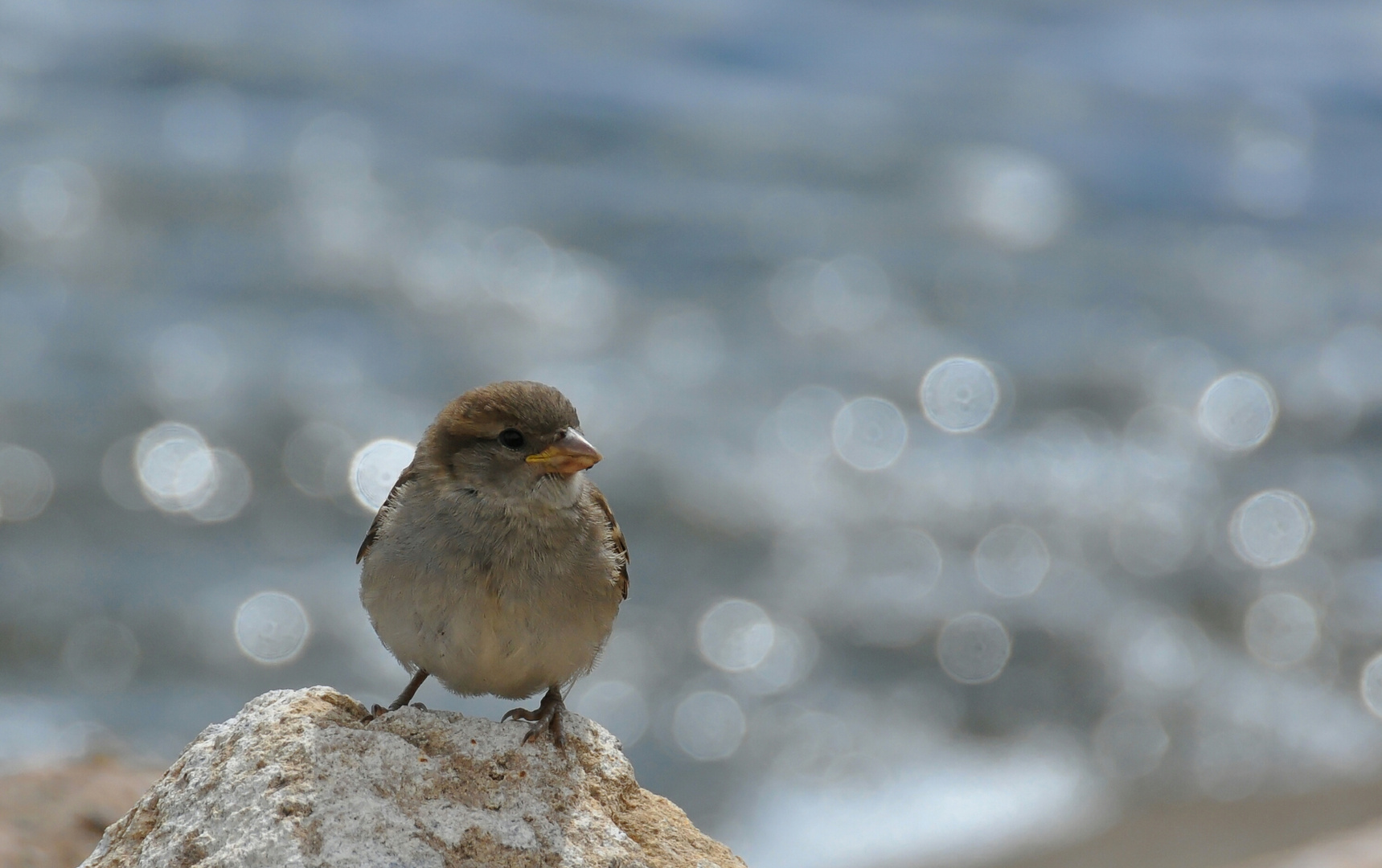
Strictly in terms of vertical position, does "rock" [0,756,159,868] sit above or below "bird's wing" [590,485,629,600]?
below

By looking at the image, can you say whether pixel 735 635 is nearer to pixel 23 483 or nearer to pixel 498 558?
pixel 23 483

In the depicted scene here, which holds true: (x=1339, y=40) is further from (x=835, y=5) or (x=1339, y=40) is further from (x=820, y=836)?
(x=820, y=836)

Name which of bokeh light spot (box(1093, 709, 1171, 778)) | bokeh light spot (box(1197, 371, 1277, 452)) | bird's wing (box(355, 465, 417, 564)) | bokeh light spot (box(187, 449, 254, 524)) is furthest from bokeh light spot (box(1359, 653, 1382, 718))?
bokeh light spot (box(187, 449, 254, 524))

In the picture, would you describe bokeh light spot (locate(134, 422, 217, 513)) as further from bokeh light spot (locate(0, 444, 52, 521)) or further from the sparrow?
the sparrow

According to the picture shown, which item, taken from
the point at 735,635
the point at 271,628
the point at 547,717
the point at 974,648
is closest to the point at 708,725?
the point at 735,635

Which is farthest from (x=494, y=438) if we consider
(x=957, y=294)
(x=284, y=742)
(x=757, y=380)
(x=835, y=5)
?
(x=835, y=5)

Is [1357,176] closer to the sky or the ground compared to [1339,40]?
closer to the ground
